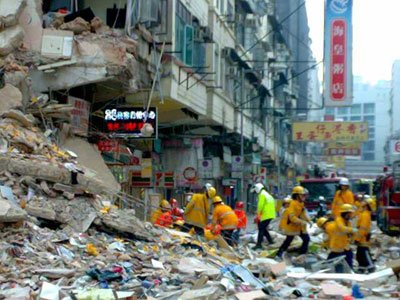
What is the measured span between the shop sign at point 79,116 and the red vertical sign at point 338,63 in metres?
13.9

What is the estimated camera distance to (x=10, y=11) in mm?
14906

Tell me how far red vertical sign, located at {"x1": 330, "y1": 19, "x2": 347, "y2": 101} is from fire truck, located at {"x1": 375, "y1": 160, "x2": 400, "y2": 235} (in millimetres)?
6751

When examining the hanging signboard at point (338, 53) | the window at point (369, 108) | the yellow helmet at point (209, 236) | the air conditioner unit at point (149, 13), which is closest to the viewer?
the yellow helmet at point (209, 236)

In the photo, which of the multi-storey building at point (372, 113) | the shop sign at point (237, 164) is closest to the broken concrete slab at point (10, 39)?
the shop sign at point (237, 164)

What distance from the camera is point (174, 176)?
26375 millimetres

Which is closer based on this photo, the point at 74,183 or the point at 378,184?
the point at 74,183

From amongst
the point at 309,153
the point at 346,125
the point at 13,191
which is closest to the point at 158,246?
the point at 13,191

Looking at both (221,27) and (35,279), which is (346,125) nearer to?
(221,27)

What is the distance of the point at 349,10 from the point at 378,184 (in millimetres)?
7168

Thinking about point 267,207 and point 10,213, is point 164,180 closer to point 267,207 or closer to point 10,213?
point 267,207

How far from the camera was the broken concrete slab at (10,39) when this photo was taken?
14.6m

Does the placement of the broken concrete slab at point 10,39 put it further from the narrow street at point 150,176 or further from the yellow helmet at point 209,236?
the yellow helmet at point 209,236

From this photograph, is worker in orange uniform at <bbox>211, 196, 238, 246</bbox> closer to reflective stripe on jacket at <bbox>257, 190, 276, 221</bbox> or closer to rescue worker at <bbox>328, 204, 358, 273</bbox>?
reflective stripe on jacket at <bbox>257, 190, 276, 221</bbox>

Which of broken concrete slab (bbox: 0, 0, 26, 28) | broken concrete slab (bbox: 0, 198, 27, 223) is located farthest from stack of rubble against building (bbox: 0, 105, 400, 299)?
broken concrete slab (bbox: 0, 0, 26, 28)
